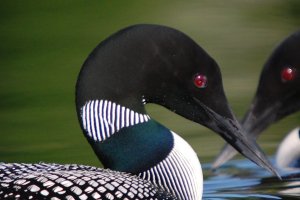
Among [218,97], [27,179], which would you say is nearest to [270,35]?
[218,97]

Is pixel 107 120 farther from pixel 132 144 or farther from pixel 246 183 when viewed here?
pixel 246 183

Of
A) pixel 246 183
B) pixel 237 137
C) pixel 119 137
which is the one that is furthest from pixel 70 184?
pixel 246 183

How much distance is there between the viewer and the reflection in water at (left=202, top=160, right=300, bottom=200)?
22.4 feet

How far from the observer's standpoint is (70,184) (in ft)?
18.0

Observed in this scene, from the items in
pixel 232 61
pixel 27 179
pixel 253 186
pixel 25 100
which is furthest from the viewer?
pixel 232 61

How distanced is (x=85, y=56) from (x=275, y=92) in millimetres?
2817

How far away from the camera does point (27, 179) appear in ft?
17.9

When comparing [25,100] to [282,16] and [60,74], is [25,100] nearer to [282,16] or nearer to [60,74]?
[60,74]

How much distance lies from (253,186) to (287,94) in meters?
0.79

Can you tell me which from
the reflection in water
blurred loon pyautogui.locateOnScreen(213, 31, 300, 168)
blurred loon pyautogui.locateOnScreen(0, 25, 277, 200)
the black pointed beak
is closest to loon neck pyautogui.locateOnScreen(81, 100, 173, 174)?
blurred loon pyautogui.locateOnScreen(0, 25, 277, 200)

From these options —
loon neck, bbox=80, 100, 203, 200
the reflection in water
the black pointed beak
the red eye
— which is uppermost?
the red eye

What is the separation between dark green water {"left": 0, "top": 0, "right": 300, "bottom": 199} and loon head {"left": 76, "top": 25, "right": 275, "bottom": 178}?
98 centimetres

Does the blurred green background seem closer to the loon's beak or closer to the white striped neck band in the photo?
the loon's beak

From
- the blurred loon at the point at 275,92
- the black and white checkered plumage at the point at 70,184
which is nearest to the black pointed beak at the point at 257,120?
the blurred loon at the point at 275,92
